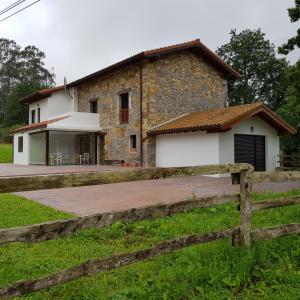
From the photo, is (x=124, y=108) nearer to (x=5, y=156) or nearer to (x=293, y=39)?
(x=293, y=39)

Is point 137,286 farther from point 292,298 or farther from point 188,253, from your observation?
point 292,298

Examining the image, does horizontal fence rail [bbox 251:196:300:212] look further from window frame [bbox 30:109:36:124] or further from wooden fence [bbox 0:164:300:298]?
window frame [bbox 30:109:36:124]

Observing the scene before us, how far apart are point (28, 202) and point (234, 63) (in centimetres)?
3817

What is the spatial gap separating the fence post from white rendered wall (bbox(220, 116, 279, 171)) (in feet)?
38.6

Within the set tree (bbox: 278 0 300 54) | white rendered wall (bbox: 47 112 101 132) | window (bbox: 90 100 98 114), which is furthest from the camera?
window (bbox: 90 100 98 114)

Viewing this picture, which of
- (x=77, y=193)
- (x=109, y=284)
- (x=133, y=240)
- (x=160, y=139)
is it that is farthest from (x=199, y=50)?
(x=109, y=284)

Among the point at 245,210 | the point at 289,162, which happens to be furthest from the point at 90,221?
the point at 289,162

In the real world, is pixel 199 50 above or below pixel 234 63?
below

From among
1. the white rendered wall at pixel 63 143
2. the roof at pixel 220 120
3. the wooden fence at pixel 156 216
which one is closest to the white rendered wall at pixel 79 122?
the white rendered wall at pixel 63 143

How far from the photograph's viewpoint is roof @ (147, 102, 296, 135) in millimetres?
15320

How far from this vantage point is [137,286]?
11.3 feet

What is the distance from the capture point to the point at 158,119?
63.8 ft

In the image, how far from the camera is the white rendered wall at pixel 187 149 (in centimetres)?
1600

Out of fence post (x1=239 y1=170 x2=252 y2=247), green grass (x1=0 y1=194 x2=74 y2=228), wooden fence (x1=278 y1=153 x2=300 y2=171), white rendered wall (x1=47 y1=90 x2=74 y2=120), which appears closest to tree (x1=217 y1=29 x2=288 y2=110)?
A: white rendered wall (x1=47 y1=90 x2=74 y2=120)
